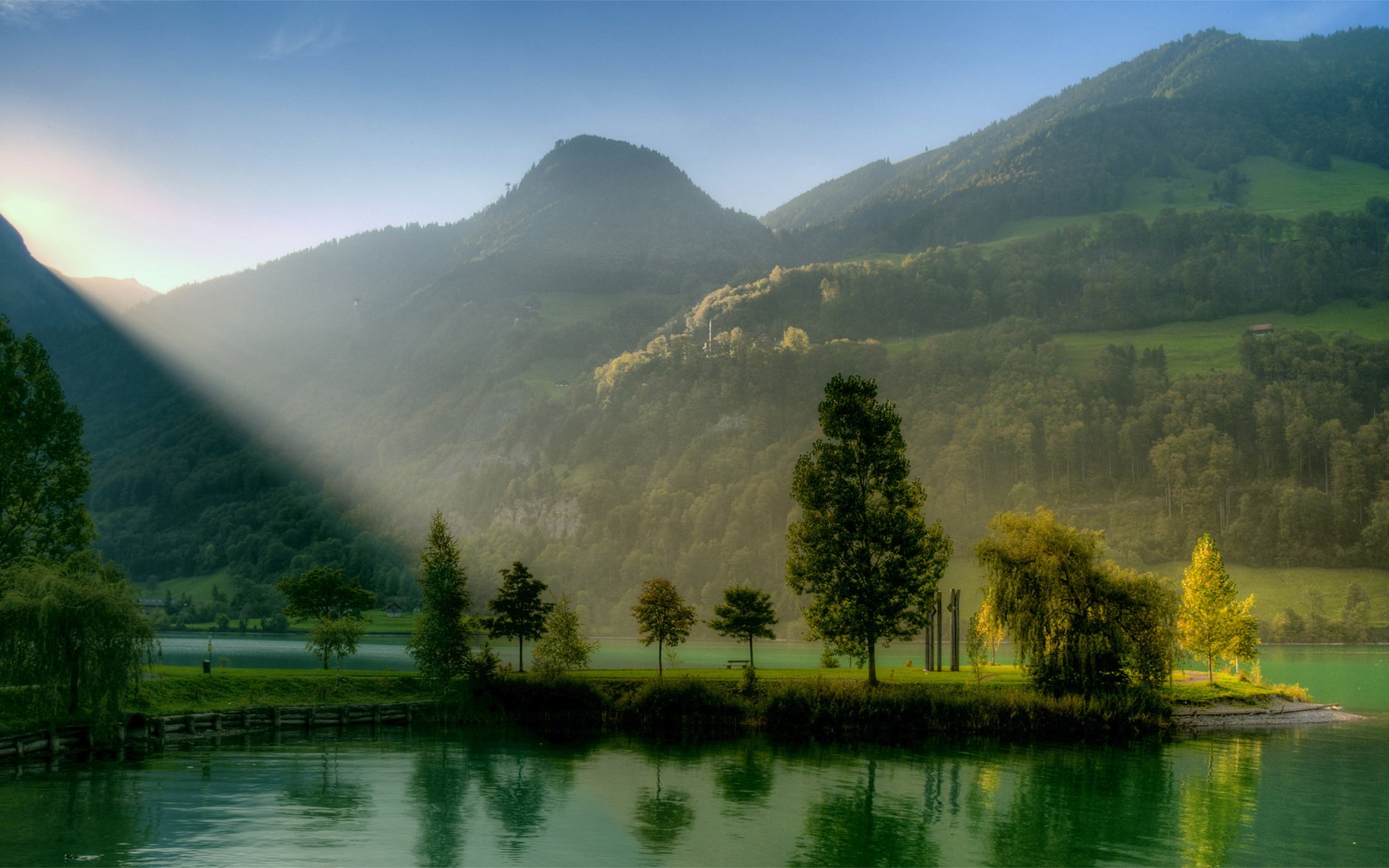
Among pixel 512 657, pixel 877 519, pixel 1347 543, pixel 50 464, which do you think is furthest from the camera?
pixel 1347 543

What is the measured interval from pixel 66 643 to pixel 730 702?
33.7 meters

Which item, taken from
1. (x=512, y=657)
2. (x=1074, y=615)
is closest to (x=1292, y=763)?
(x=1074, y=615)

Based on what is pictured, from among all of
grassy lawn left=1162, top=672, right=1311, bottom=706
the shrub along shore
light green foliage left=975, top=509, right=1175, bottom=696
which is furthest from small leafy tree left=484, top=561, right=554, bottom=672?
grassy lawn left=1162, top=672, right=1311, bottom=706

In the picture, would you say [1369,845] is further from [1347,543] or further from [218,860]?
[1347,543]

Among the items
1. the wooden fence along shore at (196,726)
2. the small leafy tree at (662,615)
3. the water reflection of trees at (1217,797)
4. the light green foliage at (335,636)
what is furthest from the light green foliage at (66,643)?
the water reflection of trees at (1217,797)

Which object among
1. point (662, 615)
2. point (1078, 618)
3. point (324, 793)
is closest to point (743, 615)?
point (662, 615)

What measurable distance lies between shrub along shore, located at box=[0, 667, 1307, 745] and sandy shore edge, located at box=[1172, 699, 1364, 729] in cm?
68

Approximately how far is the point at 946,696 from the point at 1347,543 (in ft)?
561

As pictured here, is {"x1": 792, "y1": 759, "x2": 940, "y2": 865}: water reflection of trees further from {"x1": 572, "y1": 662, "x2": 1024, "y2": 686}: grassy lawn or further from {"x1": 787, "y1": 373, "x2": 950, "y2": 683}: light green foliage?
{"x1": 572, "y1": 662, "x2": 1024, "y2": 686}: grassy lawn

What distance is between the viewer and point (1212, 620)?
71.5 metres

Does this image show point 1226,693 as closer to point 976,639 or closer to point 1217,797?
point 976,639

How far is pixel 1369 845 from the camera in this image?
113 feet

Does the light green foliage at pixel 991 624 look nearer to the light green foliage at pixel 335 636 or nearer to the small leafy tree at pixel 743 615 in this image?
the small leafy tree at pixel 743 615

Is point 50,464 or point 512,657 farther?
point 512,657
